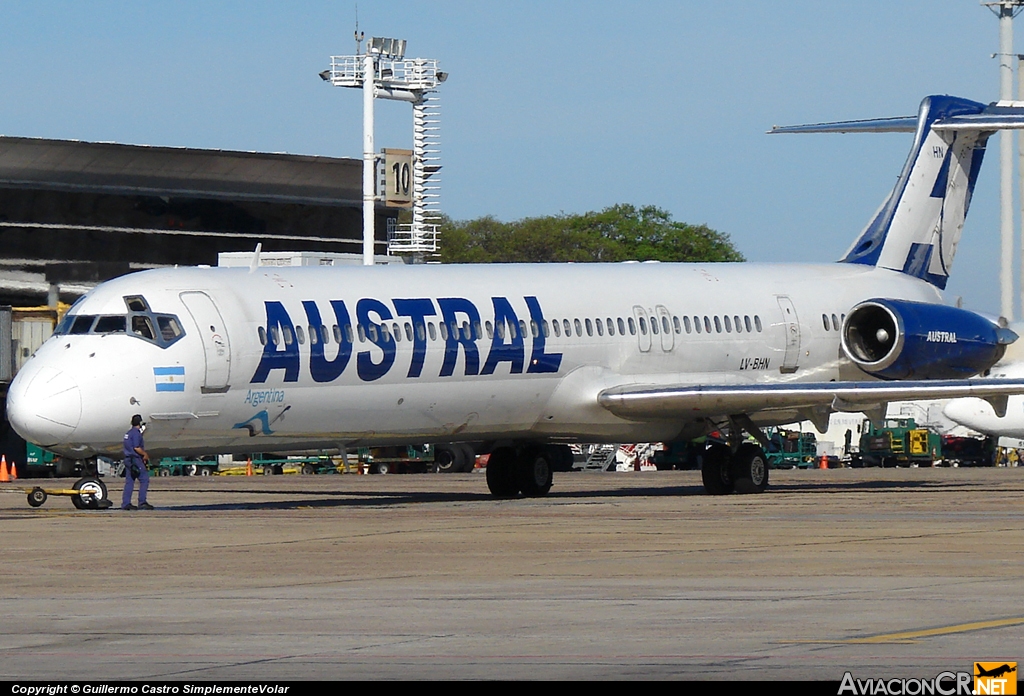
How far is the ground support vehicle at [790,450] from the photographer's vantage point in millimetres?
59625

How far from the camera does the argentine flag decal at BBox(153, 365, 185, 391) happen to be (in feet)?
79.0

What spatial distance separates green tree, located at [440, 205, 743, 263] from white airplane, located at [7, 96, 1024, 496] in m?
88.9

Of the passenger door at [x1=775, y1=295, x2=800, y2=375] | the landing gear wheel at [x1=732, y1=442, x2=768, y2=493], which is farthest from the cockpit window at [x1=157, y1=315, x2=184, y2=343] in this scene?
the passenger door at [x1=775, y1=295, x2=800, y2=375]

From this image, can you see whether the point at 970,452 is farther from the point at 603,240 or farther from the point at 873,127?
the point at 603,240

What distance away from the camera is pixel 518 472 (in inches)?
1196

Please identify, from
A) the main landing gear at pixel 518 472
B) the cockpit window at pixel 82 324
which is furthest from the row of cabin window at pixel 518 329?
the main landing gear at pixel 518 472

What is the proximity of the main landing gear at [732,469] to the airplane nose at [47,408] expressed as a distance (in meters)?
11.1

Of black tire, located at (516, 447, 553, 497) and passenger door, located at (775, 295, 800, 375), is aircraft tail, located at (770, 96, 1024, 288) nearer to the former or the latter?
passenger door, located at (775, 295, 800, 375)

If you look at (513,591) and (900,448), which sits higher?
(513,591)

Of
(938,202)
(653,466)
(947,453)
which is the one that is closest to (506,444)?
(938,202)

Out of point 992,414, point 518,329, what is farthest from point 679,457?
point 518,329

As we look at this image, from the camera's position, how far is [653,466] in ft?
195

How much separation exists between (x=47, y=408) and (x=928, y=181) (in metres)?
18.1

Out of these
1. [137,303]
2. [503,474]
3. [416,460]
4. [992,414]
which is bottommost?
[416,460]
